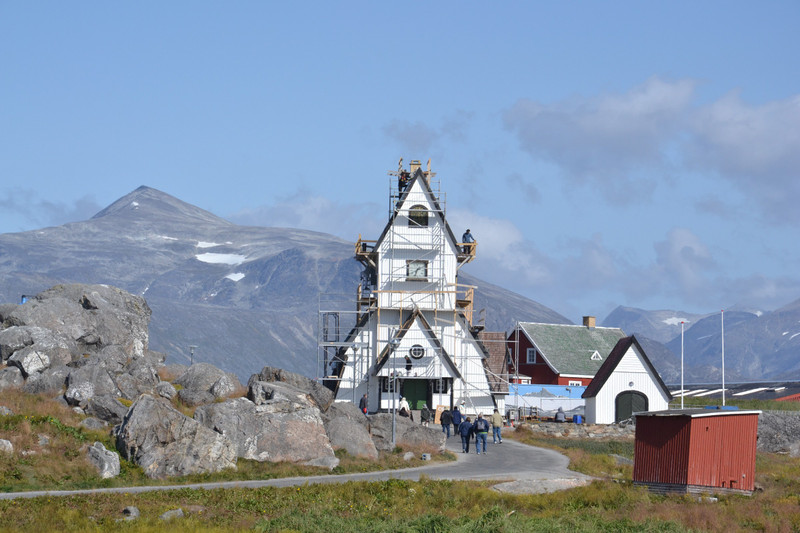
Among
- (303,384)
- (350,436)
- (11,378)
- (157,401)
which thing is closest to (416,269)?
(303,384)

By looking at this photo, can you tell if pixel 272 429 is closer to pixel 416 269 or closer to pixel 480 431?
pixel 480 431

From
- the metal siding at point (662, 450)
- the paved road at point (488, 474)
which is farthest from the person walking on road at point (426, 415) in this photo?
the metal siding at point (662, 450)

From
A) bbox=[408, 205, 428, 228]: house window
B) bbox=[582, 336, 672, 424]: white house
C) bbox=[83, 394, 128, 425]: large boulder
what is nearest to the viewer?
bbox=[83, 394, 128, 425]: large boulder

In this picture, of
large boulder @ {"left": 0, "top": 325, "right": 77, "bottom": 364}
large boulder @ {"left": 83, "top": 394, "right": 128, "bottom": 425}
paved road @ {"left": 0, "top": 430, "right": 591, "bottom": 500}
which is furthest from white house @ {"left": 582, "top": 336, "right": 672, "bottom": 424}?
large boulder @ {"left": 83, "top": 394, "right": 128, "bottom": 425}

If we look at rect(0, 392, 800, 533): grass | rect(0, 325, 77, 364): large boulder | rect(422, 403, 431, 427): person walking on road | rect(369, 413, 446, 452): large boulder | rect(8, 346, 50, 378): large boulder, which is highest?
rect(0, 325, 77, 364): large boulder

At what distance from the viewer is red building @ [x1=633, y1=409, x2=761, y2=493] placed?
134 feet

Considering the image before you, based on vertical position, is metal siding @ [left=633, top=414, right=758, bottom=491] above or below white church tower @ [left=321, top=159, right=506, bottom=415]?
below

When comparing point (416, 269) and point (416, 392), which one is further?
point (416, 269)

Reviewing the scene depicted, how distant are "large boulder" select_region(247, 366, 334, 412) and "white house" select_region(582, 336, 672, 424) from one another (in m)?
23.0

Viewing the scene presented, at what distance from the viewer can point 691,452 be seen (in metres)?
40.7

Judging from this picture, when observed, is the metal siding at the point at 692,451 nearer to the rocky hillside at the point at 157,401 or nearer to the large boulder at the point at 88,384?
the rocky hillside at the point at 157,401

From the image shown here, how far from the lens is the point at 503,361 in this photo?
78.9 meters

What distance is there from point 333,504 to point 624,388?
1617 inches

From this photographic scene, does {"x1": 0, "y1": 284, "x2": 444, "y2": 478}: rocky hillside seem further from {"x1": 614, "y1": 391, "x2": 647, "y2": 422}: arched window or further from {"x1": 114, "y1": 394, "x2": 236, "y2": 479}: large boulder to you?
{"x1": 614, "y1": 391, "x2": 647, "y2": 422}: arched window
